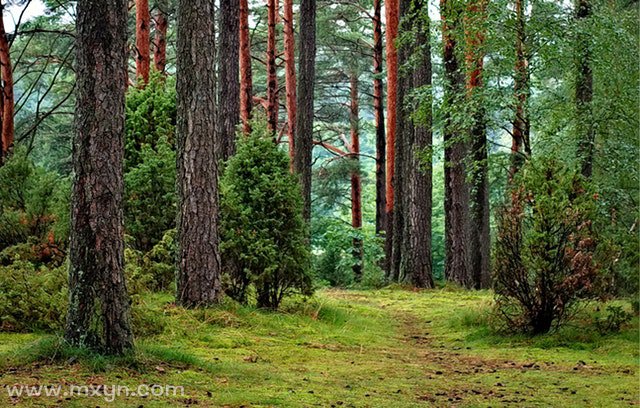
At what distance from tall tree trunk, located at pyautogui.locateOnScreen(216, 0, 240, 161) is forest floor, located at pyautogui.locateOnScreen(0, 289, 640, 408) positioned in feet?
18.5

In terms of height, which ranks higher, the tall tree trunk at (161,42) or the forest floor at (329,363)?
the tall tree trunk at (161,42)

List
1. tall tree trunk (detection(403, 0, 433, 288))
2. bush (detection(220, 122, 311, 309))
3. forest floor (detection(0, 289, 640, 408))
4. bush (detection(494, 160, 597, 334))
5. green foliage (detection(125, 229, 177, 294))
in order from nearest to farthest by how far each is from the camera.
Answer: forest floor (detection(0, 289, 640, 408))
bush (detection(494, 160, 597, 334))
bush (detection(220, 122, 311, 309))
green foliage (detection(125, 229, 177, 294))
tall tree trunk (detection(403, 0, 433, 288))

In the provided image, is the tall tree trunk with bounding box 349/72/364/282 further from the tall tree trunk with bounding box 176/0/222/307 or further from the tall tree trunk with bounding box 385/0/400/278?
the tall tree trunk with bounding box 176/0/222/307

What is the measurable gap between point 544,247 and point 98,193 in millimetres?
5093

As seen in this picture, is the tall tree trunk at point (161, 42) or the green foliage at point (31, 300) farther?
the tall tree trunk at point (161, 42)

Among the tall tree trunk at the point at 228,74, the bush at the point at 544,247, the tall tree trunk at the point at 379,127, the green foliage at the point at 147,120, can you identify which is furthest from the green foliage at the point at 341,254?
the bush at the point at 544,247

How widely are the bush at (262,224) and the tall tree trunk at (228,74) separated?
449 centimetres

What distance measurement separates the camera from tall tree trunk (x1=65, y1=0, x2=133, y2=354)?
5977 mm

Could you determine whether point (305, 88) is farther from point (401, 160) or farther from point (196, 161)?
point (196, 161)

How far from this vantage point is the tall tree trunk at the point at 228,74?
14984 millimetres

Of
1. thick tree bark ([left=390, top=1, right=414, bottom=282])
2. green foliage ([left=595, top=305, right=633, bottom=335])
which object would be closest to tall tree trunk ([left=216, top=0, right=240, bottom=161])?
thick tree bark ([left=390, top=1, right=414, bottom=282])

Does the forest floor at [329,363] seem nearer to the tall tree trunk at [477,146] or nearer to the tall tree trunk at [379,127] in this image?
the tall tree trunk at [477,146]

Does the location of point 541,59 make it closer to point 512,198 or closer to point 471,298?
point 512,198

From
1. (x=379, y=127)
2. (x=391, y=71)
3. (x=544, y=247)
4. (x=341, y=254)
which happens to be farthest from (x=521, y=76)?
(x=379, y=127)
